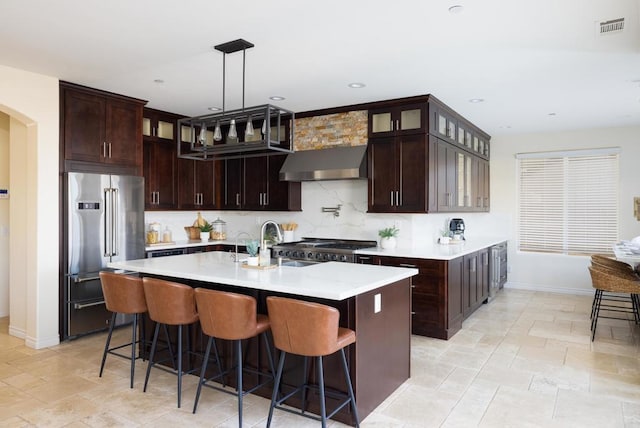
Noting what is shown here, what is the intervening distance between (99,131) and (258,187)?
7.46 ft

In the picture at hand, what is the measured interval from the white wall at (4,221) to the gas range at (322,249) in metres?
3.44

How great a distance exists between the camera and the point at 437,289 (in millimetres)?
4613

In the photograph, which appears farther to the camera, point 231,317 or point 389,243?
point 389,243

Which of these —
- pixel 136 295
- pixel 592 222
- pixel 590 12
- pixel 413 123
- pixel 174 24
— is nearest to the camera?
pixel 590 12

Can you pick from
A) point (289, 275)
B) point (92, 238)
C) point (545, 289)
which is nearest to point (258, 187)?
→ point (92, 238)

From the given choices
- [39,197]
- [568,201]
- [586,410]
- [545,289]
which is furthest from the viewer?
[545,289]

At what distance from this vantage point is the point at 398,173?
16.9 ft

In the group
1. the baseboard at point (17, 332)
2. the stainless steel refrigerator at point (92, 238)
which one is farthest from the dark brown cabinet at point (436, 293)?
the baseboard at point (17, 332)

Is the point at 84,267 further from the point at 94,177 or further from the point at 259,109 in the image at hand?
the point at 259,109

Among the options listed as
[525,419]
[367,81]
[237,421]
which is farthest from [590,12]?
[237,421]

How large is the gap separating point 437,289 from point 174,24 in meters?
3.51

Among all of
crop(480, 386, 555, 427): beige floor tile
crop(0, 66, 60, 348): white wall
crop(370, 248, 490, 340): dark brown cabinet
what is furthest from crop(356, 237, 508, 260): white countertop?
crop(0, 66, 60, 348): white wall

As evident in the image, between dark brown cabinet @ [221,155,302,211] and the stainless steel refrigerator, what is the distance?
5.92 ft

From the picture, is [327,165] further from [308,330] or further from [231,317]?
[308,330]
